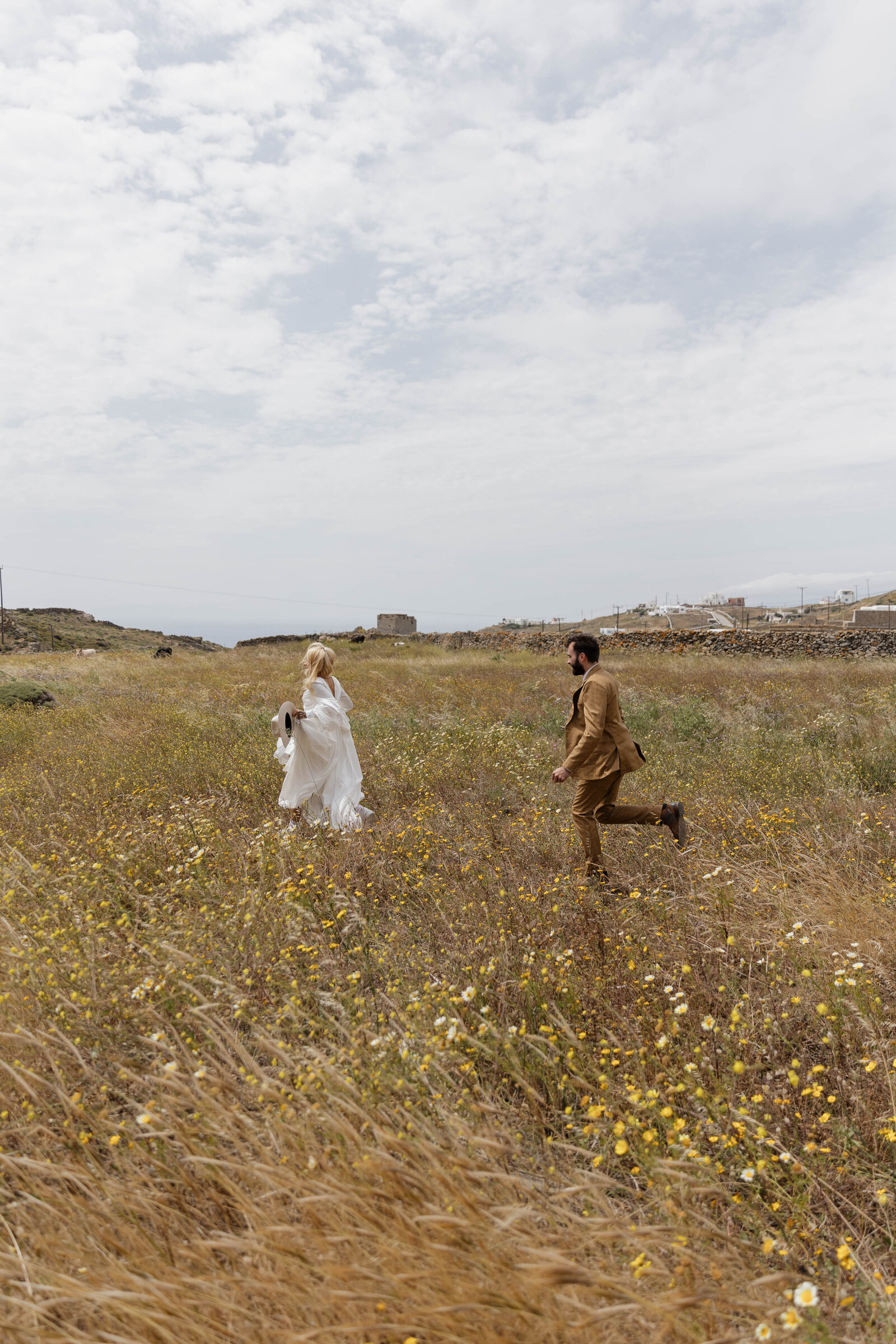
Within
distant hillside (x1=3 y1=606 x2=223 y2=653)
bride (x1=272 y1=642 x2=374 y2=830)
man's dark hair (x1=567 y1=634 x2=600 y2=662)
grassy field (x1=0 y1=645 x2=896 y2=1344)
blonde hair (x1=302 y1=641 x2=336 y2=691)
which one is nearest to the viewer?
grassy field (x1=0 y1=645 x2=896 y2=1344)

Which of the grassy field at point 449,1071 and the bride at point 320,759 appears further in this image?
the bride at point 320,759

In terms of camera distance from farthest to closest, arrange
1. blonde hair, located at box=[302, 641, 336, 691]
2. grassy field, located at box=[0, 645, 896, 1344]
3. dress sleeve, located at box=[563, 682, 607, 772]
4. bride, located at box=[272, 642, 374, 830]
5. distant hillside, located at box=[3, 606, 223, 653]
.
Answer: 1. distant hillside, located at box=[3, 606, 223, 653]
2. blonde hair, located at box=[302, 641, 336, 691]
3. bride, located at box=[272, 642, 374, 830]
4. dress sleeve, located at box=[563, 682, 607, 772]
5. grassy field, located at box=[0, 645, 896, 1344]

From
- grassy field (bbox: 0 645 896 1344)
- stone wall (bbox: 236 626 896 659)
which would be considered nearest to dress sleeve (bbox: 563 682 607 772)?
grassy field (bbox: 0 645 896 1344)

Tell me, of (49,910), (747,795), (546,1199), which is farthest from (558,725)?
(546,1199)

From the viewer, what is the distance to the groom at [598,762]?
192 inches

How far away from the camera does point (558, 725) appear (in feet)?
36.0

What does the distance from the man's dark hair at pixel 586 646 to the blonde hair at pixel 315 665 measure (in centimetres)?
248

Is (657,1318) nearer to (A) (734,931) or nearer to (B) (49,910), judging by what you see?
(A) (734,931)

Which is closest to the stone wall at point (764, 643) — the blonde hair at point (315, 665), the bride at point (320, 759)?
the blonde hair at point (315, 665)

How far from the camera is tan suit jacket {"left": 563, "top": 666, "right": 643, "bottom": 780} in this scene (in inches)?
192

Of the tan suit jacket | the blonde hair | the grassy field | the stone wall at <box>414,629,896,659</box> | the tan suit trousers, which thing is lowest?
the grassy field

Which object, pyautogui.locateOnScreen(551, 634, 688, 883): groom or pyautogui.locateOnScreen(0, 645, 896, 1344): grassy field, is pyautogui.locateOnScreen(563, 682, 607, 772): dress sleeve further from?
pyautogui.locateOnScreen(0, 645, 896, 1344): grassy field

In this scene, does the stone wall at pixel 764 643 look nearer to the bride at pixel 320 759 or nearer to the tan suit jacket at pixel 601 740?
the bride at pixel 320 759

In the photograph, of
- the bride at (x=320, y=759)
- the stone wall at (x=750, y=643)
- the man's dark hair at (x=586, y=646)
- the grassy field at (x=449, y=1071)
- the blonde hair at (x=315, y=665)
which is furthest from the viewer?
the stone wall at (x=750, y=643)
